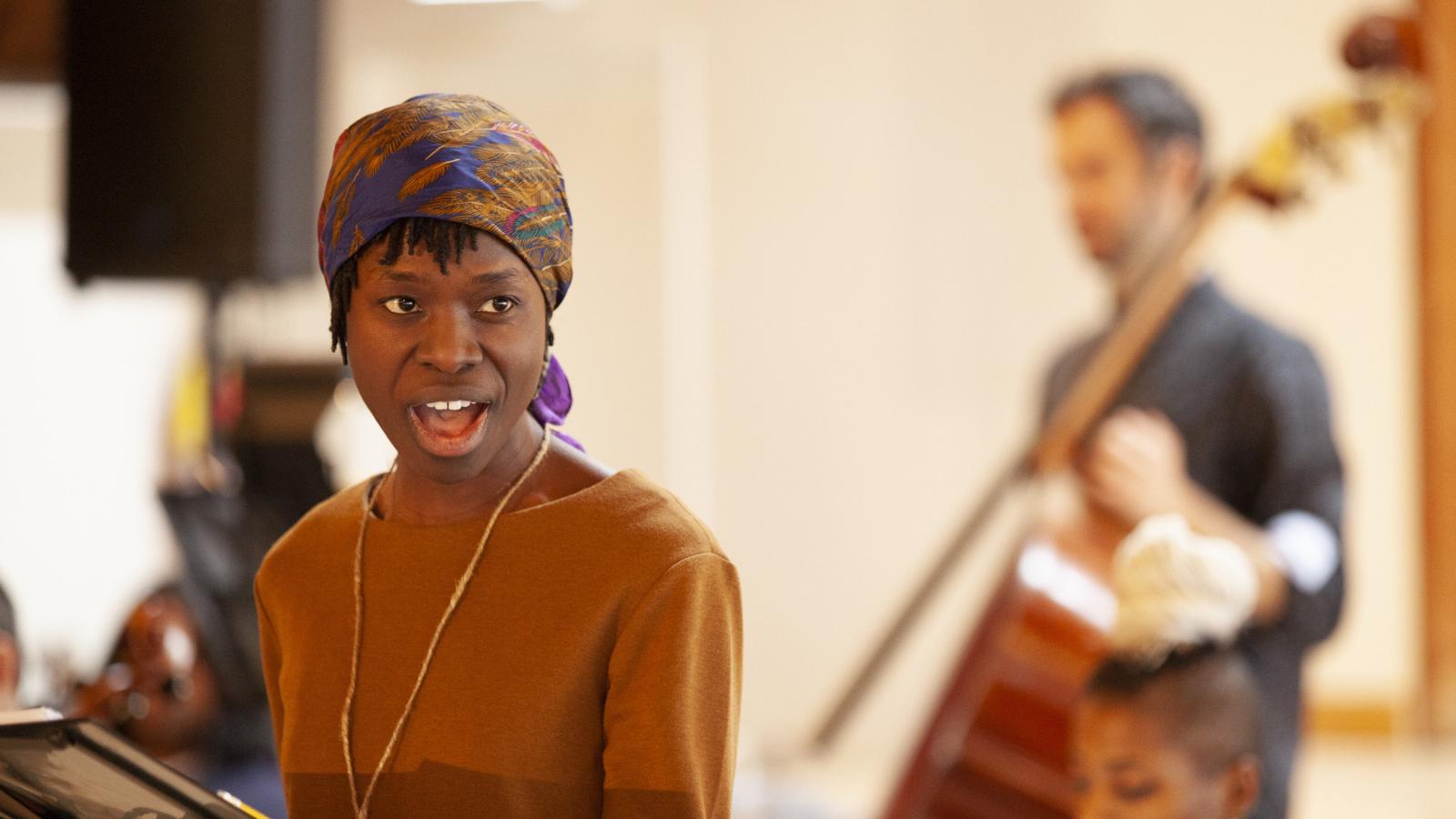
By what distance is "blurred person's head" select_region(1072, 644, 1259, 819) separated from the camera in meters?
1.64

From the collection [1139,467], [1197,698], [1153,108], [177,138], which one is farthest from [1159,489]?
[177,138]

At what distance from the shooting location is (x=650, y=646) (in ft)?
2.78

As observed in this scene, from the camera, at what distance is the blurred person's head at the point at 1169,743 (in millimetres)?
1642

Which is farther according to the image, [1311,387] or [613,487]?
[1311,387]

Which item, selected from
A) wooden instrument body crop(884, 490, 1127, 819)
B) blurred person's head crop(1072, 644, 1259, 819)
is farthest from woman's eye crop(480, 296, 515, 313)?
wooden instrument body crop(884, 490, 1127, 819)

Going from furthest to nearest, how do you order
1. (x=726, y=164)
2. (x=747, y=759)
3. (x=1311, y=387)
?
(x=726, y=164)
(x=747, y=759)
(x=1311, y=387)

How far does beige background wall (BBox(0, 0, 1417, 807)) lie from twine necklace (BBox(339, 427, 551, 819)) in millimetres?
5124

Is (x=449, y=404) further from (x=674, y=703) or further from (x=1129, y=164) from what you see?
(x=1129, y=164)

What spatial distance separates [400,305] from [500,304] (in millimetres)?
48

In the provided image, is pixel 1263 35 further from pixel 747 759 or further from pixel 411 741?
pixel 411 741

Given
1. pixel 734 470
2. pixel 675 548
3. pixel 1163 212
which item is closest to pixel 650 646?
pixel 675 548

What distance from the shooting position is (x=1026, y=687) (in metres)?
2.32

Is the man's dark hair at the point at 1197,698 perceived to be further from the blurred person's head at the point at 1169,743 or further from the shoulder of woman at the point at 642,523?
the shoulder of woman at the point at 642,523

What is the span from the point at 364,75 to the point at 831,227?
5.89ft
